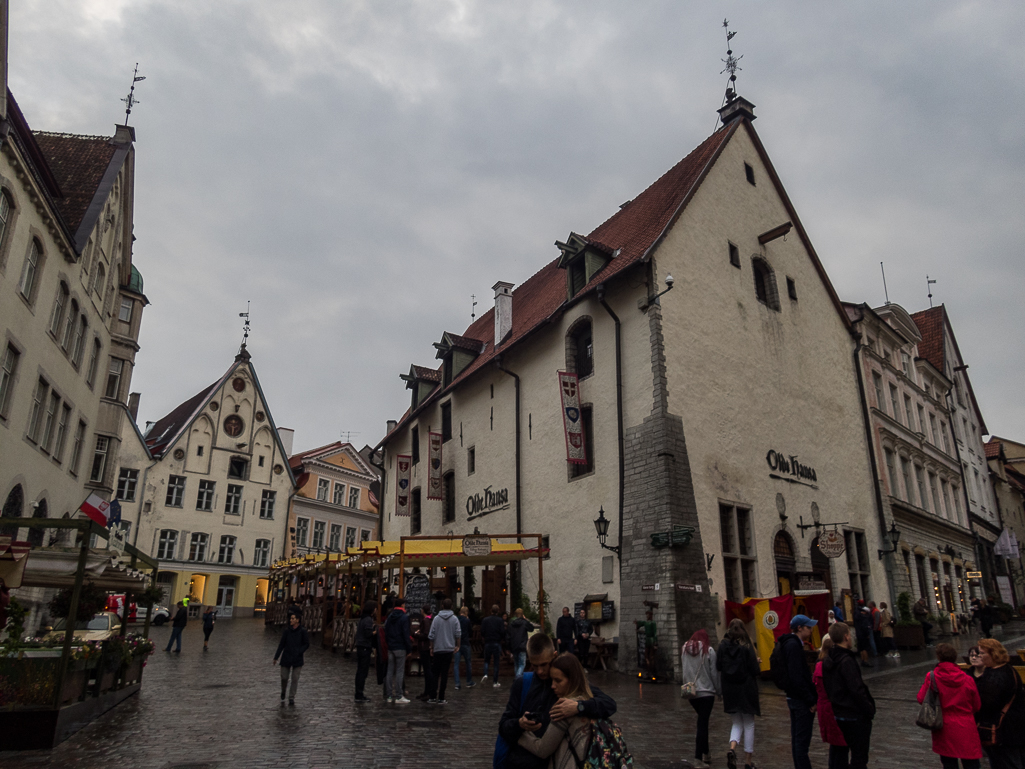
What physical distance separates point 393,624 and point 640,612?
707cm

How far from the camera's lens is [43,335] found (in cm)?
1794

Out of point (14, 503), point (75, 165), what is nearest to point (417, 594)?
point (14, 503)

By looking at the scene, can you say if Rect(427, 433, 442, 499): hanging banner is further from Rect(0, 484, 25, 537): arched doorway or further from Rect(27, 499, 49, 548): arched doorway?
Rect(0, 484, 25, 537): arched doorway

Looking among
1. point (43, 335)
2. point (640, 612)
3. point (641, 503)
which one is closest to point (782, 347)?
point (641, 503)

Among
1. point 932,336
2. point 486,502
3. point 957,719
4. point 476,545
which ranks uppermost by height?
point 932,336

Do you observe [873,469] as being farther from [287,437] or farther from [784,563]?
[287,437]

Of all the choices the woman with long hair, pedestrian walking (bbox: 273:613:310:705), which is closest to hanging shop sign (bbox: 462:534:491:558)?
pedestrian walking (bbox: 273:613:310:705)

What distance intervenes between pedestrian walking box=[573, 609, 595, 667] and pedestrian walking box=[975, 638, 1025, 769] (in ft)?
35.3

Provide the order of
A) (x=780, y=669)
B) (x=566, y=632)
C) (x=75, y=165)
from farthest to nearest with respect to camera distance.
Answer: (x=75, y=165)
(x=566, y=632)
(x=780, y=669)

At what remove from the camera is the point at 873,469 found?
84.3ft

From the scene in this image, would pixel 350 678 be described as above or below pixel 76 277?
below

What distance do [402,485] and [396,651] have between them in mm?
19819

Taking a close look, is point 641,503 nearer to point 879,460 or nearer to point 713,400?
point 713,400

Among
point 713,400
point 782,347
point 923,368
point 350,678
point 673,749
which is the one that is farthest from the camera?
point 923,368
